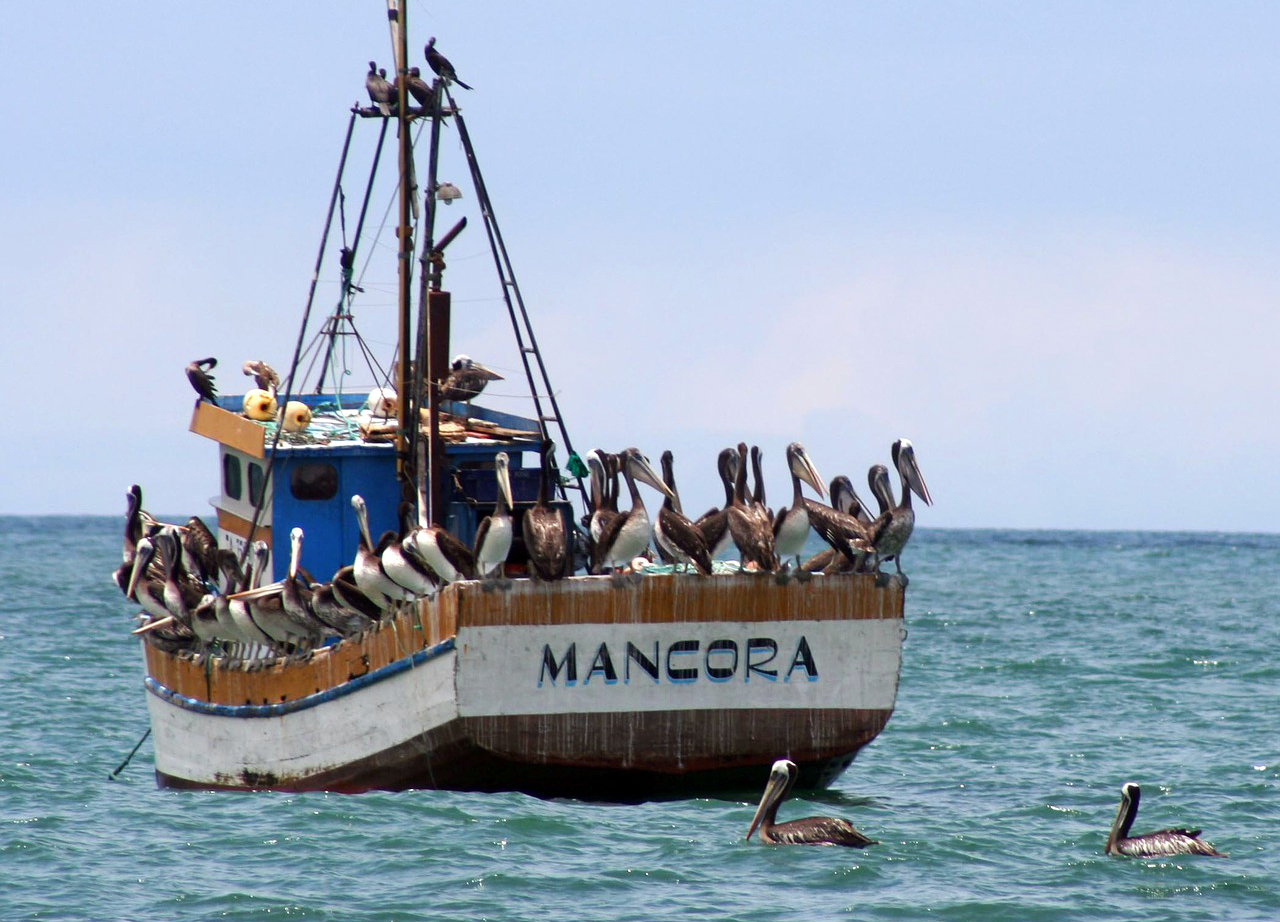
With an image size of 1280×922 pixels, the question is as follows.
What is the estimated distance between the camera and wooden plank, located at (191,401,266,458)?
16.9 meters

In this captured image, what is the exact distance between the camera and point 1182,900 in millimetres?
12383

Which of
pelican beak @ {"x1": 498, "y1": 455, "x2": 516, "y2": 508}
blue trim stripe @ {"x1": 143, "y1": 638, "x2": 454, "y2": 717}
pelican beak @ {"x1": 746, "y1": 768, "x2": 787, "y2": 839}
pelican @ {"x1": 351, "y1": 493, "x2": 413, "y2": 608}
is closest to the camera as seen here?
pelican beak @ {"x1": 746, "y1": 768, "x2": 787, "y2": 839}

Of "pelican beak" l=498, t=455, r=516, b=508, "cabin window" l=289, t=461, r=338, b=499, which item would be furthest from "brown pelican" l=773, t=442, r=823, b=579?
"cabin window" l=289, t=461, r=338, b=499

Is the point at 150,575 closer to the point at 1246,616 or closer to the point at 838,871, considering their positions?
the point at 838,871

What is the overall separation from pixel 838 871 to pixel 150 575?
719cm

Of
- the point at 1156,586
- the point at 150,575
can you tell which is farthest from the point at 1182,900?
the point at 1156,586

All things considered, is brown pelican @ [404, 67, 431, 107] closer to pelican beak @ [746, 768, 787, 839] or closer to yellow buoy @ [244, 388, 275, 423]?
yellow buoy @ [244, 388, 275, 423]

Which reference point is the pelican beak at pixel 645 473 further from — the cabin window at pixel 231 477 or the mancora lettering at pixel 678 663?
the cabin window at pixel 231 477

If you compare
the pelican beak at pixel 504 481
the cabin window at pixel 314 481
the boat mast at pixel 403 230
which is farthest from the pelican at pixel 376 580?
the cabin window at pixel 314 481

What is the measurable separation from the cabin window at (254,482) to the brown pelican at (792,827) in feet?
18.6

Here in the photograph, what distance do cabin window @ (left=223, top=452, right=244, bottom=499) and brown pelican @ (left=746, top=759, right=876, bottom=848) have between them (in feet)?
20.8

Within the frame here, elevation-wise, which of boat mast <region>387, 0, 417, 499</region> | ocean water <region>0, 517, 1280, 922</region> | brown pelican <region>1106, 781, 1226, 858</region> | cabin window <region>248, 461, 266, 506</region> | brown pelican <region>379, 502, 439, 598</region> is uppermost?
boat mast <region>387, 0, 417, 499</region>

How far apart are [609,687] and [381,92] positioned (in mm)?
5970

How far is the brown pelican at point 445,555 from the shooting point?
46.1 feet
